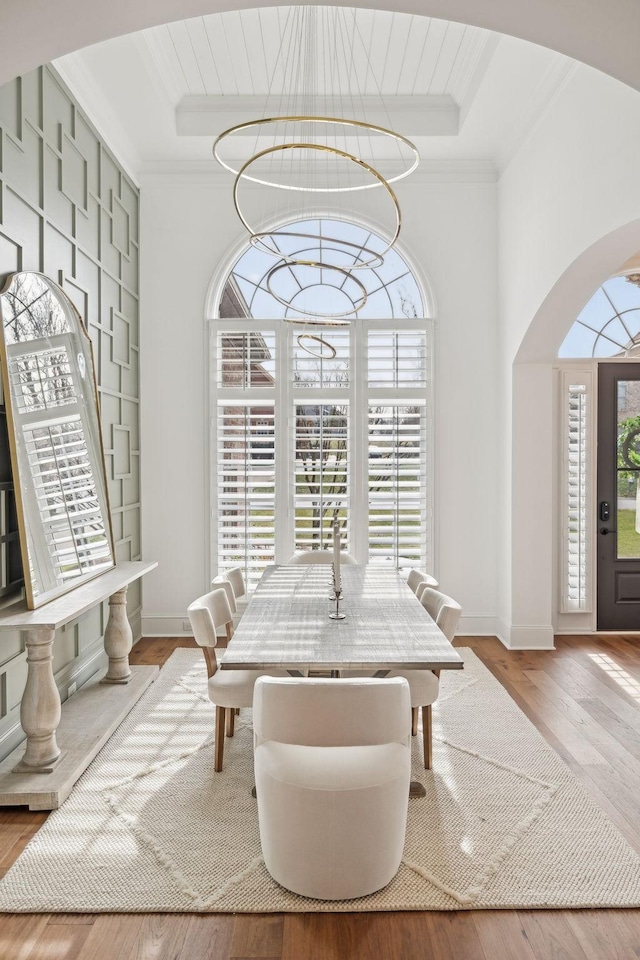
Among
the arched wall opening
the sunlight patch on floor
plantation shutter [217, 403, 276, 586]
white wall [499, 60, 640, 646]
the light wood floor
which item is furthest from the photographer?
plantation shutter [217, 403, 276, 586]

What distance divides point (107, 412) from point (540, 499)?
3.25 meters

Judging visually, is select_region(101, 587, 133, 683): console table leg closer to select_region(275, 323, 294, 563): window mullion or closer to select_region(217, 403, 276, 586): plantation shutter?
select_region(217, 403, 276, 586): plantation shutter

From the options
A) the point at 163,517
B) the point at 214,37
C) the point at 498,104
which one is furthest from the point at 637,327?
the point at 163,517

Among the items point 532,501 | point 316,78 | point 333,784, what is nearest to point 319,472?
point 532,501

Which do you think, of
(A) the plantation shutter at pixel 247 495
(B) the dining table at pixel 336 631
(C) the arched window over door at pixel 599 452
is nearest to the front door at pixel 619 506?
(C) the arched window over door at pixel 599 452

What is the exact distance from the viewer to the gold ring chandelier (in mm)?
3832

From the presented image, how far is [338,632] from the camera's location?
2.67 meters

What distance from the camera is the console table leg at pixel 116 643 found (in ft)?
12.7

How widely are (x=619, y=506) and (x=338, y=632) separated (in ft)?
12.2

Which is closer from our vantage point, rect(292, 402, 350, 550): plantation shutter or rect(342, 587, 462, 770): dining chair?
rect(342, 587, 462, 770): dining chair

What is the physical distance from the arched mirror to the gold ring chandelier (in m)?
1.18

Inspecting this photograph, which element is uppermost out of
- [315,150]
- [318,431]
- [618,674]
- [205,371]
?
[315,150]

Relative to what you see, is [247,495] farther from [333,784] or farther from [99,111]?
[333,784]

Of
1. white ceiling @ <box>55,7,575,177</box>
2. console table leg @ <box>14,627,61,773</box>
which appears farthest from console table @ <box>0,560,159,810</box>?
white ceiling @ <box>55,7,575,177</box>
